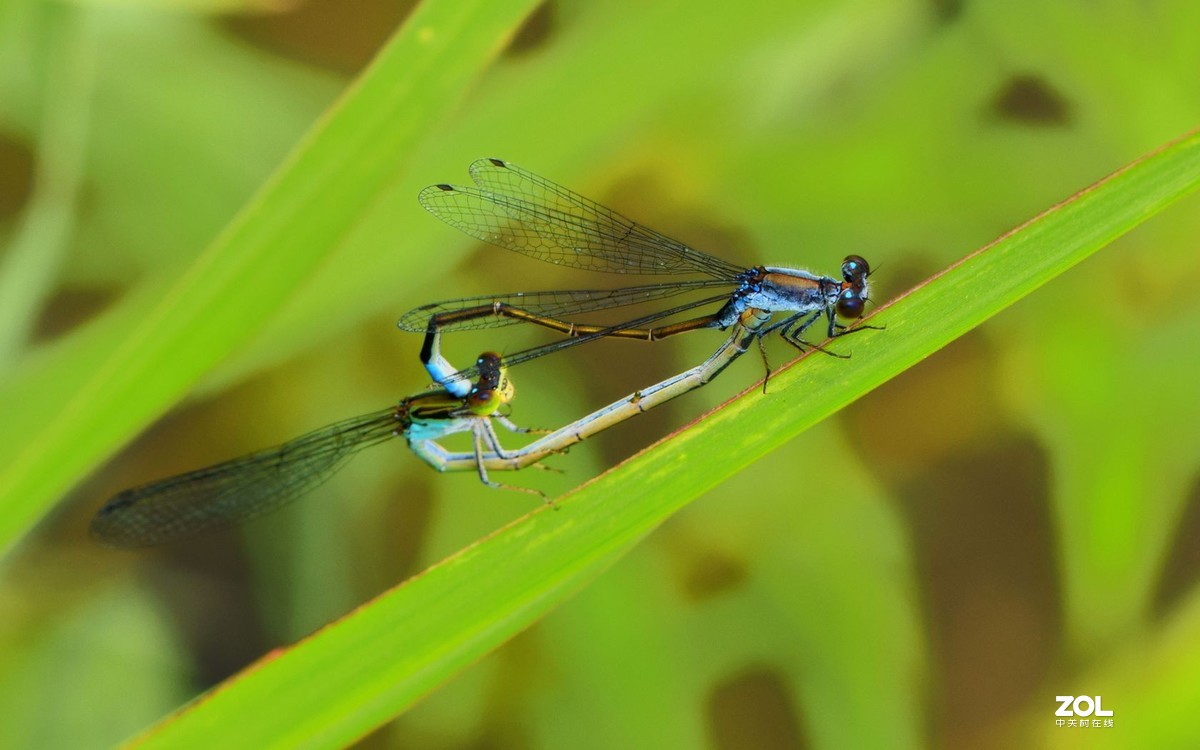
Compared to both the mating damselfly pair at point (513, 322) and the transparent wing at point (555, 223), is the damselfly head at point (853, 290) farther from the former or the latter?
the transparent wing at point (555, 223)

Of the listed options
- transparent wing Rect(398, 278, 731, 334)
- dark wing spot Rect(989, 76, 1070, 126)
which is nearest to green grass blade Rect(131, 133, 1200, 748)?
transparent wing Rect(398, 278, 731, 334)

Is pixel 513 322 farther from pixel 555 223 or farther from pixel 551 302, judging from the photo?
pixel 555 223

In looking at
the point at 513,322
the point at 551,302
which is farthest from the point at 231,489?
the point at 551,302

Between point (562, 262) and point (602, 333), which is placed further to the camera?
point (562, 262)

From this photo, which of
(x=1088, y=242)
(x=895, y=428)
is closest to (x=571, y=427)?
(x=895, y=428)

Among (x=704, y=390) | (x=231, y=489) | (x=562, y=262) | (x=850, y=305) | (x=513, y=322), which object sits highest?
(x=562, y=262)
